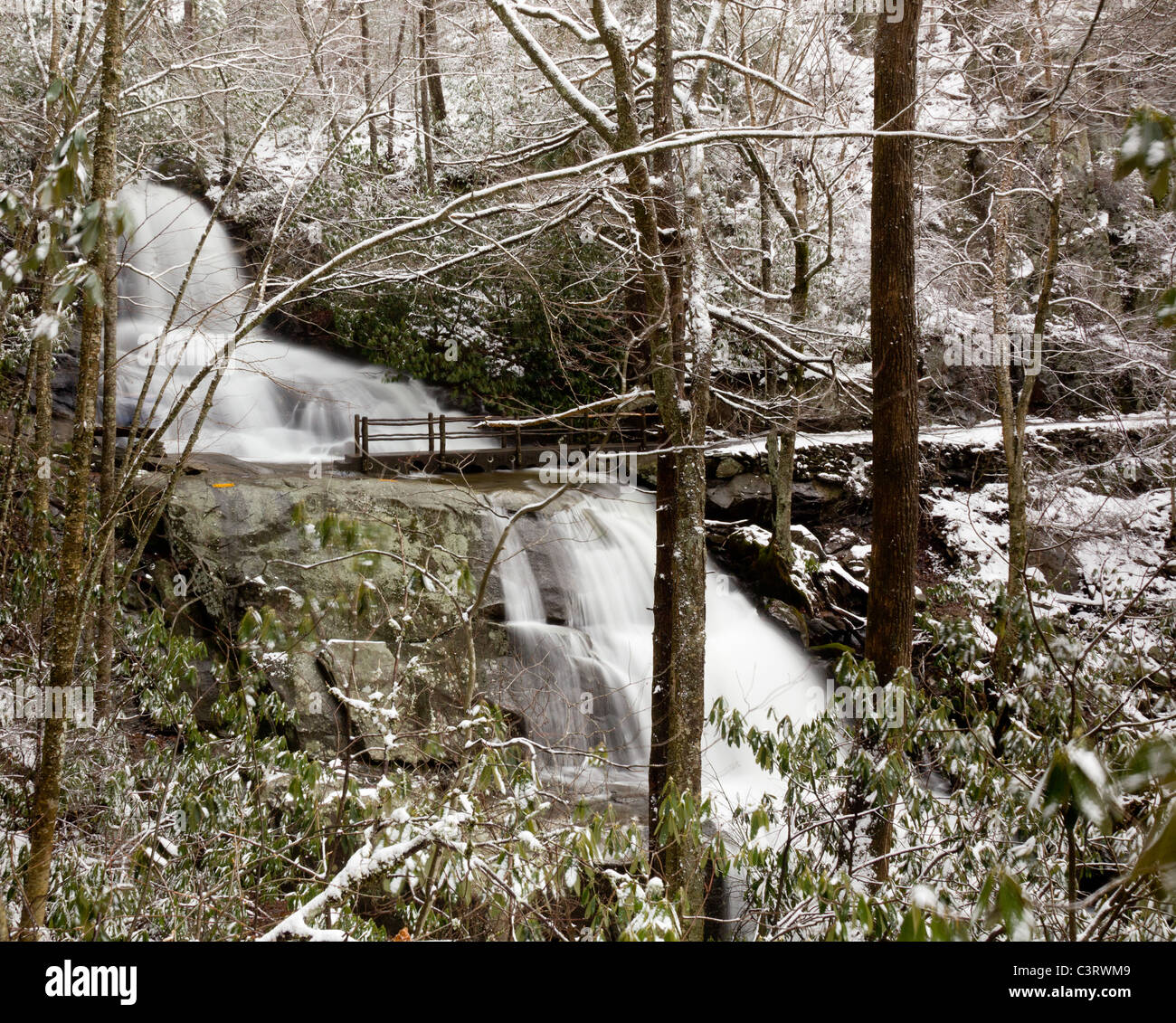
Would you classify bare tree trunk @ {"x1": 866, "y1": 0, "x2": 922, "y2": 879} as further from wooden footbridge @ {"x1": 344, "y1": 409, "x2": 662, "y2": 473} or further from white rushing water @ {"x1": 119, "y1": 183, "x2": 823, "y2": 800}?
wooden footbridge @ {"x1": 344, "y1": 409, "x2": 662, "y2": 473}

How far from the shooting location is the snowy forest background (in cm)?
315

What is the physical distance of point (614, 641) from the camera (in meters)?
10.3

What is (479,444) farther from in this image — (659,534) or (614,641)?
(659,534)

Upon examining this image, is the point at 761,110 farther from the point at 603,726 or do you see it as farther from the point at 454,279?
the point at 603,726

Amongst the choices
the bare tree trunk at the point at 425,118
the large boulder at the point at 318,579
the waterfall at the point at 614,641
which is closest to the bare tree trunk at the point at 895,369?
the waterfall at the point at 614,641

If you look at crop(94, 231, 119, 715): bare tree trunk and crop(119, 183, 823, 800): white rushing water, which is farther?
crop(119, 183, 823, 800): white rushing water

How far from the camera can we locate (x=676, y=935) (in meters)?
2.59

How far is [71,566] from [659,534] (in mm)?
4392

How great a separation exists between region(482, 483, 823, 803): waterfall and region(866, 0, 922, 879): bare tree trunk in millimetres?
3521

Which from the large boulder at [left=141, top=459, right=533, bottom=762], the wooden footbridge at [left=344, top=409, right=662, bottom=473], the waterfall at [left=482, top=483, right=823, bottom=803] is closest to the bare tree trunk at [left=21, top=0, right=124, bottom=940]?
the large boulder at [left=141, top=459, right=533, bottom=762]

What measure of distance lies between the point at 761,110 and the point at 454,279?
22.4 feet

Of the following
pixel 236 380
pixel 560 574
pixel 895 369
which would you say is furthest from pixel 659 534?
pixel 236 380

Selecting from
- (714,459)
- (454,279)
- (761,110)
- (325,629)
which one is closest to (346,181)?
(454,279)

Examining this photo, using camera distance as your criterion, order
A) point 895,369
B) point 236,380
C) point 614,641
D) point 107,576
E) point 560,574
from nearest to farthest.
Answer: point 895,369 < point 107,576 < point 614,641 < point 560,574 < point 236,380
